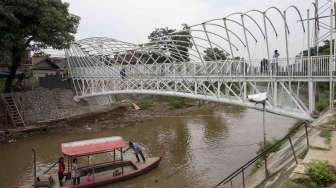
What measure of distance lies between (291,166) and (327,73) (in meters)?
6.11

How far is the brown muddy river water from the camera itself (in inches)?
682

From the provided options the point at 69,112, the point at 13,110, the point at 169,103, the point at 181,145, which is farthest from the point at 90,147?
the point at 169,103

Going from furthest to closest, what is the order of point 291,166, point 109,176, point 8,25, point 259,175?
1. point 8,25
2. point 109,176
3. point 259,175
4. point 291,166

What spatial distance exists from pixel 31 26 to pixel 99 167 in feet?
54.7

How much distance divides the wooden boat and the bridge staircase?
1441 cm

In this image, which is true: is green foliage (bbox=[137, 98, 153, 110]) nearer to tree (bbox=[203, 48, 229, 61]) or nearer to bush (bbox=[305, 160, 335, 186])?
tree (bbox=[203, 48, 229, 61])

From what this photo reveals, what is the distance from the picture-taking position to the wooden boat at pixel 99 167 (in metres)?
15.4

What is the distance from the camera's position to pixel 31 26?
29.0 m

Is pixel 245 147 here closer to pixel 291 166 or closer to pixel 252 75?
pixel 252 75

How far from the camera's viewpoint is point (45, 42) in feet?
101

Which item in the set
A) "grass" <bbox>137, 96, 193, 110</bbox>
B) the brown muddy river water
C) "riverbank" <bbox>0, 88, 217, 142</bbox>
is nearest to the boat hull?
the brown muddy river water

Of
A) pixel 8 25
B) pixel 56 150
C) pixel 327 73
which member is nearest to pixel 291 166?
pixel 327 73

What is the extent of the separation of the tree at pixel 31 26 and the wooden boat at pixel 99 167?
1481cm

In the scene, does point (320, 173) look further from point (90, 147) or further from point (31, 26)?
point (31, 26)
